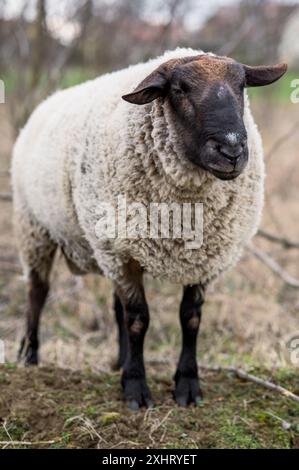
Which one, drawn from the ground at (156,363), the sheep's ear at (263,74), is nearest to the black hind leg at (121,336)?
the ground at (156,363)

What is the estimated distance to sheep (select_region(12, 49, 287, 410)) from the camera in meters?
3.12

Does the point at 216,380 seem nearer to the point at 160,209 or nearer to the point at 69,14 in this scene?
the point at 160,209

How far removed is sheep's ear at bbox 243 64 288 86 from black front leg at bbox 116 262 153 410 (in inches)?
46.6

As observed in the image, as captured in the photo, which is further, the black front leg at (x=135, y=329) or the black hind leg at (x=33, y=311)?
the black hind leg at (x=33, y=311)

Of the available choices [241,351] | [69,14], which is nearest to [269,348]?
[241,351]

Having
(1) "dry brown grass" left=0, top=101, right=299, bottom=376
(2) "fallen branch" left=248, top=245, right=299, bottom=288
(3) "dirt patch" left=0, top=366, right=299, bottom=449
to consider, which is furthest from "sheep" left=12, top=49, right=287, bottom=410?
(2) "fallen branch" left=248, top=245, right=299, bottom=288

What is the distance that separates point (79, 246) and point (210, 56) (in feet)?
5.31

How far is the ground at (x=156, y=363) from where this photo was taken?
3.24 m

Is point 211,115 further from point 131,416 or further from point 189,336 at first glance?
point 131,416

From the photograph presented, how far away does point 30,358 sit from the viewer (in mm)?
4867

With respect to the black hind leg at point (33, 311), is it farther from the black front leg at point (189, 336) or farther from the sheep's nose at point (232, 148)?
the sheep's nose at point (232, 148)

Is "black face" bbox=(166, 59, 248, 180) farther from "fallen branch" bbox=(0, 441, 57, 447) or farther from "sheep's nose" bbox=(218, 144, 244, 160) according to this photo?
"fallen branch" bbox=(0, 441, 57, 447)

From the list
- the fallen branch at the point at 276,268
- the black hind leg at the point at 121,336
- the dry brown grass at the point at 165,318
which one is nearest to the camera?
the black hind leg at the point at 121,336
